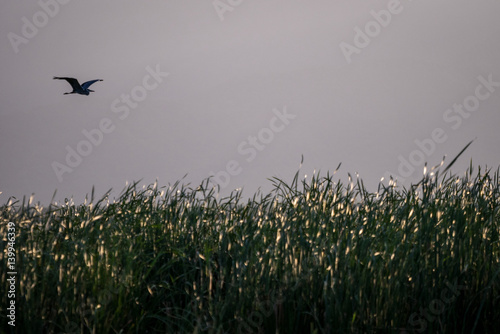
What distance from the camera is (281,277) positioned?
3.96 meters

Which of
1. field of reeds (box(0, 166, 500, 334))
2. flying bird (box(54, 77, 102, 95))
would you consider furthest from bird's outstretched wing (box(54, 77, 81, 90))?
field of reeds (box(0, 166, 500, 334))

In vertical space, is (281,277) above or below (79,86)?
below

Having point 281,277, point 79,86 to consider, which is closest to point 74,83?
point 79,86

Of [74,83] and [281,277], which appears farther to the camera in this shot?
[74,83]

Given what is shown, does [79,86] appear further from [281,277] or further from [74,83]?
[281,277]

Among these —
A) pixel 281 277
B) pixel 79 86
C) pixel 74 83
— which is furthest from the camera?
pixel 79 86

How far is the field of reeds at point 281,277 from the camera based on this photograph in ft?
12.3

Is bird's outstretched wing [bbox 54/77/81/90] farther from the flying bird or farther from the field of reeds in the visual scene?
the field of reeds

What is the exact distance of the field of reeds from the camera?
12.3 feet

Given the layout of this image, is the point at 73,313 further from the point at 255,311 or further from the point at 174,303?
the point at 255,311

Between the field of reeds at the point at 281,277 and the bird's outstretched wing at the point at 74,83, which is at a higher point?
the bird's outstretched wing at the point at 74,83

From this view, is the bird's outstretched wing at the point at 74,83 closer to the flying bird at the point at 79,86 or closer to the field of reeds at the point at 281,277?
→ the flying bird at the point at 79,86

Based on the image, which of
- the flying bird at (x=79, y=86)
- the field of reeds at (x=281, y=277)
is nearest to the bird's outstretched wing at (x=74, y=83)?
the flying bird at (x=79, y=86)

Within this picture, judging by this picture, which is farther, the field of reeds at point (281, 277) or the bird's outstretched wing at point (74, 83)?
→ the bird's outstretched wing at point (74, 83)
